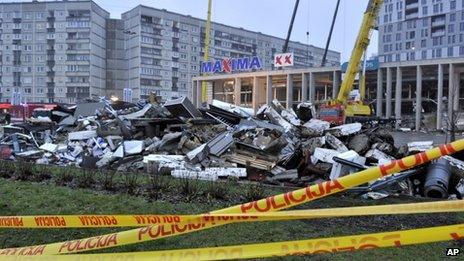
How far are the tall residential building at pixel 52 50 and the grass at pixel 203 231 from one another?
95331mm

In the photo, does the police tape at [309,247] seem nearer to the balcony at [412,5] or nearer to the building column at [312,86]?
the building column at [312,86]

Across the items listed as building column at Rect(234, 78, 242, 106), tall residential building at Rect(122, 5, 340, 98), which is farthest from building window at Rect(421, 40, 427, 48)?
building column at Rect(234, 78, 242, 106)

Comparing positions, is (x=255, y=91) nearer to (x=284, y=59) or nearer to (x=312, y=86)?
(x=312, y=86)

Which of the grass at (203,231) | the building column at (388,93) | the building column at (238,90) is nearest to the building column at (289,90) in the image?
the building column at (238,90)

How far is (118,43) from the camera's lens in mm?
107688

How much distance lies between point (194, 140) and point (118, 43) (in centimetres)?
9769

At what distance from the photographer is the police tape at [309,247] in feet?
9.25

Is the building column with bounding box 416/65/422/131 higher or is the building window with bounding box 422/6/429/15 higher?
the building window with bounding box 422/6/429/15

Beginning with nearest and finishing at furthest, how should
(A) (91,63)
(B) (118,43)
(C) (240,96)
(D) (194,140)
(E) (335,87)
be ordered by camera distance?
(D) (194,140), (E) (335,87), (C) (240,96), (A) (91,63), (B) (118,43)

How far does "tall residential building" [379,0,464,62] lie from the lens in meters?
103

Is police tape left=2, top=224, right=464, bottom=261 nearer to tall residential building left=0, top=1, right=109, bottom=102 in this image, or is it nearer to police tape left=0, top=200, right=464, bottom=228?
police tape left=0, top=200, right=464, bottom=228

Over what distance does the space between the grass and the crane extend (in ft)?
71.1

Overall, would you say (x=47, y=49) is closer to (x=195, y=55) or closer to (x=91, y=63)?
(x=91, y=63)

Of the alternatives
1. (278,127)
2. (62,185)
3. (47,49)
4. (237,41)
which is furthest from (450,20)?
(62,185)
